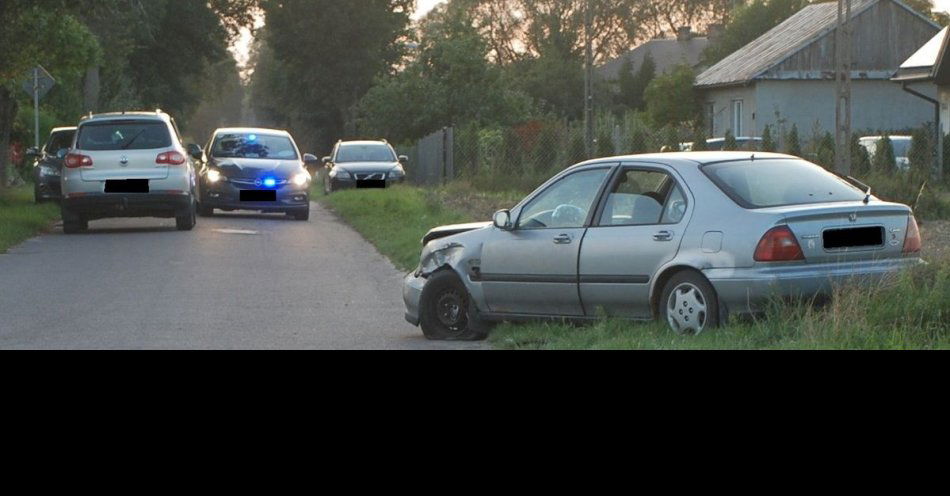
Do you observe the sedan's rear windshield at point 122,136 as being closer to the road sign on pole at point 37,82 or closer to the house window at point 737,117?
the road sign on pole at point 37,82

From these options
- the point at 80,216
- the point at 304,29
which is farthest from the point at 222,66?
the point at 80,216

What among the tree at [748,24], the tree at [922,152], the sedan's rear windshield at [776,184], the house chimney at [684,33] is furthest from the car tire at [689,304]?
the house chimney at [684,33]

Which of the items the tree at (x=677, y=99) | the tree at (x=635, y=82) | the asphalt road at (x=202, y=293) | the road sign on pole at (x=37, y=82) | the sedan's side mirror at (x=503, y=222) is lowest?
the asphalt road at (x=202, y=293)

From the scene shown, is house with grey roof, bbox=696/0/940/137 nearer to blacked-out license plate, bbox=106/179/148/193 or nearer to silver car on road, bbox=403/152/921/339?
blacked-out license plate, bbox=106/179/148/193

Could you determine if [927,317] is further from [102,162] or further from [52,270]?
[102,162]

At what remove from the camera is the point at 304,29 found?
235ft

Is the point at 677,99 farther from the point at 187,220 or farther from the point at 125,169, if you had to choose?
the point at 125,169

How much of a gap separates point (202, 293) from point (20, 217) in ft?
38.2

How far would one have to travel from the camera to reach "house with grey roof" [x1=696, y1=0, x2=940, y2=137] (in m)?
49.8

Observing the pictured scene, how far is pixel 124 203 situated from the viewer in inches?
886

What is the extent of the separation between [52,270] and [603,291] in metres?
8.90

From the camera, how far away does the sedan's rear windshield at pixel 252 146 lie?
1102 inches

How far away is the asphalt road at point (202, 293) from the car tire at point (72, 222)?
0.67 feet

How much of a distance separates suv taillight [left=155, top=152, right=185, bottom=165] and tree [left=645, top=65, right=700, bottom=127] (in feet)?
119
